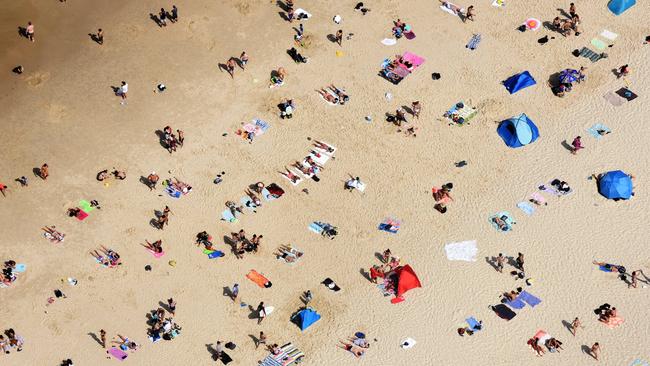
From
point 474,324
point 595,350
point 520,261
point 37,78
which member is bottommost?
point 595,350

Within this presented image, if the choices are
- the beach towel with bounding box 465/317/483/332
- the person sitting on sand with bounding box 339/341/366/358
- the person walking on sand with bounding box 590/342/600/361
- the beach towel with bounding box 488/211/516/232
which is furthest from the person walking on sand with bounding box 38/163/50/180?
the person walking on sand with bounding box 590/342/600/361

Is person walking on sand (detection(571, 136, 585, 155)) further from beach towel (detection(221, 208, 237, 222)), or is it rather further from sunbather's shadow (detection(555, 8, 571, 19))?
beach towel (detection(221, 208, 237, 222))

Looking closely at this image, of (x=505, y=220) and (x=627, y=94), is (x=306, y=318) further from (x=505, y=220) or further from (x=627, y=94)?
(x=627, y=94)

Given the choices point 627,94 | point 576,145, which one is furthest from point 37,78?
point 627,94

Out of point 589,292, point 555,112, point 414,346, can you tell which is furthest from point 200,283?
point 555,112

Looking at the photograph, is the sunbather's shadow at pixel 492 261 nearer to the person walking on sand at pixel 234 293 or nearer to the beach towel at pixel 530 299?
the beach towel at pixel 530 299

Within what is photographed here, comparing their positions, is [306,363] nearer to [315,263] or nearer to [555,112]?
[315,263]
